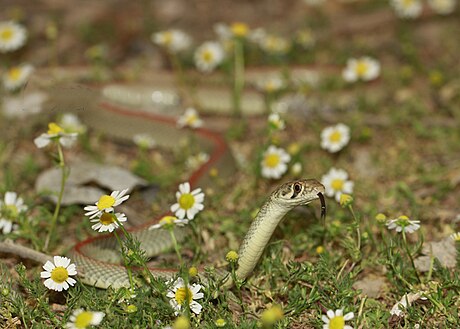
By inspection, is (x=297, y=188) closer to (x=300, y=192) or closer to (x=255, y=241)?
(x=300, y=192)

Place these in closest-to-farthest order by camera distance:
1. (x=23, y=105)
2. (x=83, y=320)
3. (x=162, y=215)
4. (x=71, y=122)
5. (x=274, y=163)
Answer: (x=83, y=320)
(x=162, y=215)
(x=274, y=163)
(x=71, y=122)
(x=23, y=105)

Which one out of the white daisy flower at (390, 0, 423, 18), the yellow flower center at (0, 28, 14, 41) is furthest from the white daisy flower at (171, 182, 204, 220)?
the white daisy flower at (390, 0, 423, 18)

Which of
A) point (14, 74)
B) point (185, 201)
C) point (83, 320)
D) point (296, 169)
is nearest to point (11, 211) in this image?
point (185, 201)

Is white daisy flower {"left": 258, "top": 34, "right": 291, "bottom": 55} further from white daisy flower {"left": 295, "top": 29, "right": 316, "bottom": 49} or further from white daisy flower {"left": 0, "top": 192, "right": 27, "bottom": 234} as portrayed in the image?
white daisy flower {"left": 0, "top": 192, "right": 27, "bottom": 234}

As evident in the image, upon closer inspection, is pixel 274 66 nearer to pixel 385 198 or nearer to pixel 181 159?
pixel 181 159

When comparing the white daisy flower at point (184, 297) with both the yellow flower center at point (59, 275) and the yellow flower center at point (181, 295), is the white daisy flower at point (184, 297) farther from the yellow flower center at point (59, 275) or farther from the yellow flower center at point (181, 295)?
the yellow flower center at point (59, 275)

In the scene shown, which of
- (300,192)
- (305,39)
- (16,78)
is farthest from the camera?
(305,39)

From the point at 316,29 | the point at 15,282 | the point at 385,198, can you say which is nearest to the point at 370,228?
the point at 385,198
